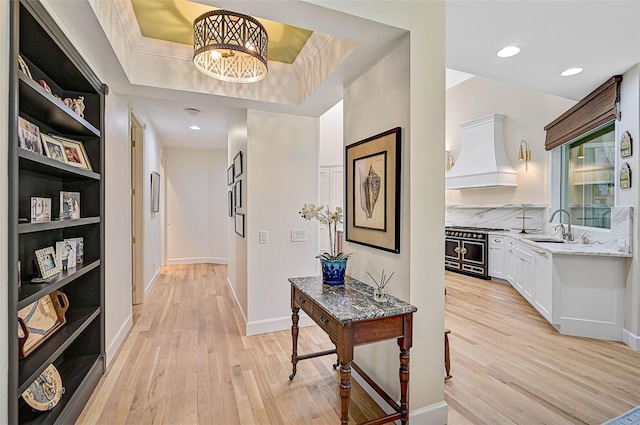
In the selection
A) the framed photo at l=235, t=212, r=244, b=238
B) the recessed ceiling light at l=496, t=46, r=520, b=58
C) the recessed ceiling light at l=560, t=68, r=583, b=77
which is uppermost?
the recessed ceiling light at l=560, t=68, r=583, b=77

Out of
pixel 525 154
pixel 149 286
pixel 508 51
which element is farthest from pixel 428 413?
pixel 525 154

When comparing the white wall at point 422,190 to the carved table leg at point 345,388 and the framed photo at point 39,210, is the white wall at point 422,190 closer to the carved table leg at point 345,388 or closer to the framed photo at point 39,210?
the carved table leg at point 345,388

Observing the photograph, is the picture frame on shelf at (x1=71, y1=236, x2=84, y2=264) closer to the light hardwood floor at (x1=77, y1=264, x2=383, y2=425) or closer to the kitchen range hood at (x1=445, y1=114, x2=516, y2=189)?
the light hardwood floor at (x1=77, y1=264, x2=383, y2=425)

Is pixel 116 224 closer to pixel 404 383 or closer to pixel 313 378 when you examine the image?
pixel 313 378

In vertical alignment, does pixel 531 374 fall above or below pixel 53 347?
below

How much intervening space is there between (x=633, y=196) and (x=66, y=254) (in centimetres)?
481

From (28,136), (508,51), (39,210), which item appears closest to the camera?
(28,136)

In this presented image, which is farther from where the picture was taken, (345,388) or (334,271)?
(334,271)

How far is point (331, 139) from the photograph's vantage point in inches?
291

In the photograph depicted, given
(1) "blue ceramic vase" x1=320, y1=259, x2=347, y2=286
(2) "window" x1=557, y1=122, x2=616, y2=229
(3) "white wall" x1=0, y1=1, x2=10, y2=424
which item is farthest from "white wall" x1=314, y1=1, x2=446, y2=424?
(2) "window" x1=557, y1=122, x2=616, y2=229

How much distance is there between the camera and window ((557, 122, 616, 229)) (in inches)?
150

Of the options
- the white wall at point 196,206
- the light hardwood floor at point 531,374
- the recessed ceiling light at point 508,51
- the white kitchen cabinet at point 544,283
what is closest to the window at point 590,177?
the white kitchen cabinet at point 544,283

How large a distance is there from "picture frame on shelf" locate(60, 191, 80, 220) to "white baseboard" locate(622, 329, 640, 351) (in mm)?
4787

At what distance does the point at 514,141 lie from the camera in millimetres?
5965
